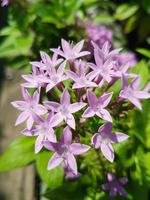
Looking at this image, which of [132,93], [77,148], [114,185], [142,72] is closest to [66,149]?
[77,148]

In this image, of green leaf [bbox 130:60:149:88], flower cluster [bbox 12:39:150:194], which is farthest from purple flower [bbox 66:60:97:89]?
green leaf [bbox 130:60:149:88]

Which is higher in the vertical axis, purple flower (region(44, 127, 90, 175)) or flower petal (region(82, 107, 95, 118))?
flower petal (region(82, 107, 95, 118))

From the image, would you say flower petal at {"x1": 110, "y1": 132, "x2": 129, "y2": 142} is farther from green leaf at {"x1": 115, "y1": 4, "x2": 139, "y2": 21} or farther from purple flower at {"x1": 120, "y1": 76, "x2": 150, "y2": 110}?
green leaf at {"x1": 115, "y1": 4, "x2": 139, "y2": 21}

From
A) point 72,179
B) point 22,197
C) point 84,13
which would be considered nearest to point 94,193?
point 72,179

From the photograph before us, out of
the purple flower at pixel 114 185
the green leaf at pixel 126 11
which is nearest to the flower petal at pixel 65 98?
the purple flower at pixel 114 185

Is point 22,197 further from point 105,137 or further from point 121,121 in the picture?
point 105,137

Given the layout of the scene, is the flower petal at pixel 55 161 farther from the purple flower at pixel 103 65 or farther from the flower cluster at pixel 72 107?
the purple flower at pixel 103 65

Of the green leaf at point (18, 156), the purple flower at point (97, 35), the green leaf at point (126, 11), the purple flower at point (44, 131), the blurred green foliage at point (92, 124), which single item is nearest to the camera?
the purple flower at point (44, 131)
